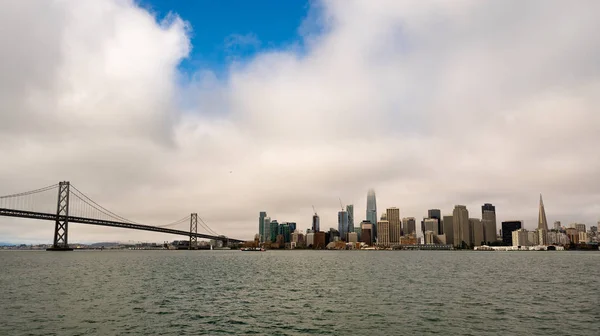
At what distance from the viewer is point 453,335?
26.9m

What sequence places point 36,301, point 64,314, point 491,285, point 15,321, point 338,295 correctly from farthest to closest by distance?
point 491,285 < point 338,295 < point 36,301 < point 64,314 < point 15,321

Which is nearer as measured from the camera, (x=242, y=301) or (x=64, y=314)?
(x=64, y=314)

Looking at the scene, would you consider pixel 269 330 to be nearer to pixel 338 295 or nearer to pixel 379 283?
pixel 338 295

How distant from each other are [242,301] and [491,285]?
3498cm

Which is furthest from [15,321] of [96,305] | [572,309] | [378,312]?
[572,309]

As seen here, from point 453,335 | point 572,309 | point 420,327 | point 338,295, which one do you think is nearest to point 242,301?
point 338,295

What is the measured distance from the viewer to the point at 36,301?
130 ft

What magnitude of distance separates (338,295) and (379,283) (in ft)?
49.2

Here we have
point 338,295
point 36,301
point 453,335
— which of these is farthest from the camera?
point 338,295

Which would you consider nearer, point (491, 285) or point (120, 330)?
point (120, 330)

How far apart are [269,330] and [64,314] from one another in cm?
1782

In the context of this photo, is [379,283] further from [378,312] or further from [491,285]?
[378,312]

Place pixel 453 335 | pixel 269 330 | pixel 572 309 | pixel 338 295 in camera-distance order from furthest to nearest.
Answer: pixel 338 295 < pixel 572 309 < pixel 269 330 < pixel 453 335

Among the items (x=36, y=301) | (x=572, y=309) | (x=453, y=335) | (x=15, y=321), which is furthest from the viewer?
(x=36, y=301)
